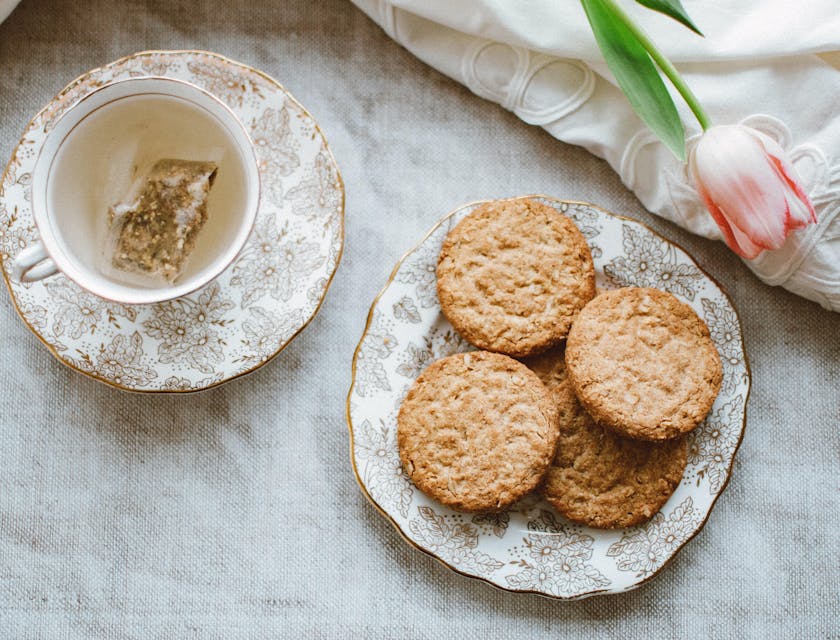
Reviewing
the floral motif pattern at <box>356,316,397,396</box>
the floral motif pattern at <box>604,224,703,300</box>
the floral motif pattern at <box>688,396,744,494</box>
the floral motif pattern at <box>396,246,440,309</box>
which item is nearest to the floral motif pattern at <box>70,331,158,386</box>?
the floral motif pattern at <box>356,316,397,396</box>

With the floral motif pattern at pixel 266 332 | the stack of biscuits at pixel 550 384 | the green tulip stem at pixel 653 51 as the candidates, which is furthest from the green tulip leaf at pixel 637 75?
the floral motif pattern at pixel 266 332

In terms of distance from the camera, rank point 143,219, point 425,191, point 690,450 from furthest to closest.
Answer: point 425,191 < point 690,450 < point 143,219

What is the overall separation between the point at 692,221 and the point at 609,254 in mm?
177

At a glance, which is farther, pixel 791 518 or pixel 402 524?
pixel 791 518

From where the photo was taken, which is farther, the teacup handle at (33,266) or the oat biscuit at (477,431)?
the oat biscuit at (477,431)

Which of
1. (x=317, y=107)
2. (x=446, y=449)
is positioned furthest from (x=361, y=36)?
(x=446, y=449)

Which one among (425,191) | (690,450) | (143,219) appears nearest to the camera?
(143,219)

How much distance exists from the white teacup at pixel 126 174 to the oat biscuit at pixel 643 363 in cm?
58

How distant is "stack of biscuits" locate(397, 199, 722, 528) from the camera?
4.01 ft

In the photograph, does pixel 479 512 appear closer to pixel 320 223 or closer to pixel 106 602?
pixel 320 223

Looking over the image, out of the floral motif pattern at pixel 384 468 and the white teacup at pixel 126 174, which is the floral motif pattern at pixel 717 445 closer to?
the floral motif pattern at pixel 384 468

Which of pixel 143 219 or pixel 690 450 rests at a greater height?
pixel 143 219

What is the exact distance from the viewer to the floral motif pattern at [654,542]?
4.20 feet

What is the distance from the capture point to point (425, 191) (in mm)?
1411
